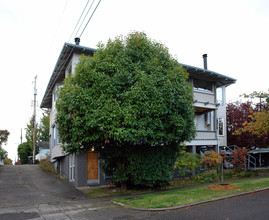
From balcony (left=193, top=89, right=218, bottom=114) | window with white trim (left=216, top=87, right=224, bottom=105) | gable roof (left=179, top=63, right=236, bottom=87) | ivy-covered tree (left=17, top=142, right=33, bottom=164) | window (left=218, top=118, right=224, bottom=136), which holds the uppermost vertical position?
gable roof (left=179, top=63, right=236, bottom=87)

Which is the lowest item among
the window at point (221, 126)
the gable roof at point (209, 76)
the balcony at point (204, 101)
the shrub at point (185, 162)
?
the shrub at point (185, 162)

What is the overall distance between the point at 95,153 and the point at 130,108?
6.92m

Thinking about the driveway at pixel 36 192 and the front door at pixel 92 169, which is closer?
the driveway at pixel 36 192

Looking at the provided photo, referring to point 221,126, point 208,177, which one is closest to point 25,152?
point 221,126

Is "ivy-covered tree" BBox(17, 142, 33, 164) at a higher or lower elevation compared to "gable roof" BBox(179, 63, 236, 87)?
lower

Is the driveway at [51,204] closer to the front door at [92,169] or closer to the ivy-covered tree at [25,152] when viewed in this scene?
the front door at [92,169]

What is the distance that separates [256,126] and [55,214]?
35.3ft

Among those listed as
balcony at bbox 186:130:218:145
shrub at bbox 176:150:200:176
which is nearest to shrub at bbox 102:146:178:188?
shrub at bbox 176:150:200:176

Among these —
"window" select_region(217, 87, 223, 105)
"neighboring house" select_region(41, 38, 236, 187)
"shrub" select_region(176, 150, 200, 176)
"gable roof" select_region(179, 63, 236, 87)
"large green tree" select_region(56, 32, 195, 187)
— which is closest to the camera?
"large green tree" select_region(56, 32, 195, 187)

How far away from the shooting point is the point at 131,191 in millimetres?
12992

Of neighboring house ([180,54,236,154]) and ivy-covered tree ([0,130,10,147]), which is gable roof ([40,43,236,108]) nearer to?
neighboring house ([180,54,236,154])

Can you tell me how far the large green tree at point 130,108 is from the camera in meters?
10.8

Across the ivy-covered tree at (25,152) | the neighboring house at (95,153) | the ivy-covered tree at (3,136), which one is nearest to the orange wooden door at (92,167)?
the neighboring house at (95,153)

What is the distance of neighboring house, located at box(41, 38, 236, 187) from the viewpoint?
1611 cm
